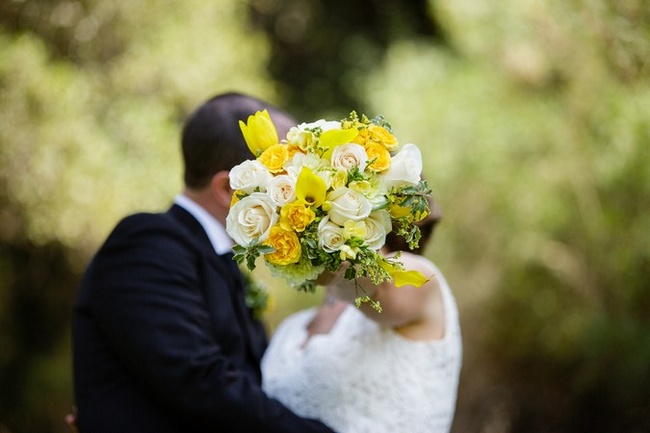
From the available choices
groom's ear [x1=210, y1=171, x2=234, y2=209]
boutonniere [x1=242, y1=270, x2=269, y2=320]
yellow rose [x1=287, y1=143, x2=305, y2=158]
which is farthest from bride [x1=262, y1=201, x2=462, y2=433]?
yellow rose [x1=287, y1=143, x2=305, y2=158]

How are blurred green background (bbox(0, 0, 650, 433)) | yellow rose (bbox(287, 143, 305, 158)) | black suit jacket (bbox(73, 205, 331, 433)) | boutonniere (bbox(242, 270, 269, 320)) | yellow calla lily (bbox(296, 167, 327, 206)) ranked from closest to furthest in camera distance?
yellow calla lily (bbox(296, 167, 327, 206))
yellow rose (bbox(287, 143, 305, 158))
black suit jacket (bbox(73, 205, 331, 433))
boutonniere (bbox(242, 270, 269, 320))
blurred green background (bbox(0, 0, 650, 433))

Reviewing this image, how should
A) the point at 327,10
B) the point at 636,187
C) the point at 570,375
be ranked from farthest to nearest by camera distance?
the point at 327,10
the point at 570,375
the point at 636,187

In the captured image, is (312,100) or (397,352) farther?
(312,100)

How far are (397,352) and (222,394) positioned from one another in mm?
595

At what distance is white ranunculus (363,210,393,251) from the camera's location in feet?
5.53

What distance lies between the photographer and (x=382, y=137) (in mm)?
1758

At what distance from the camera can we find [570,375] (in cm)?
514

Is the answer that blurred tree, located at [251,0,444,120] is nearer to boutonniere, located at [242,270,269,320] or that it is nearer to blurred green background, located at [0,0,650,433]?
blurred green background, located at [0,0,650,433]

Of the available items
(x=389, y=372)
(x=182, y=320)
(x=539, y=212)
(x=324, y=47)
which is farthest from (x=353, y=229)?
(x=324, y=47)

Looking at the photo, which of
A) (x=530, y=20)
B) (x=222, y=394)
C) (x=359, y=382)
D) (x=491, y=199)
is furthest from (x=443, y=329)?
(x=491, y=199)

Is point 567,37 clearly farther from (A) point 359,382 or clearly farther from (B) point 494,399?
(A) point 359,382

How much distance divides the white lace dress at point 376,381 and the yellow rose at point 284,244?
83 cm

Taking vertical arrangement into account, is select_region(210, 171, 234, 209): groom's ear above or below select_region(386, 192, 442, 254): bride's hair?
below

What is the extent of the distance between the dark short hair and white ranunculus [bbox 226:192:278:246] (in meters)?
0.71
